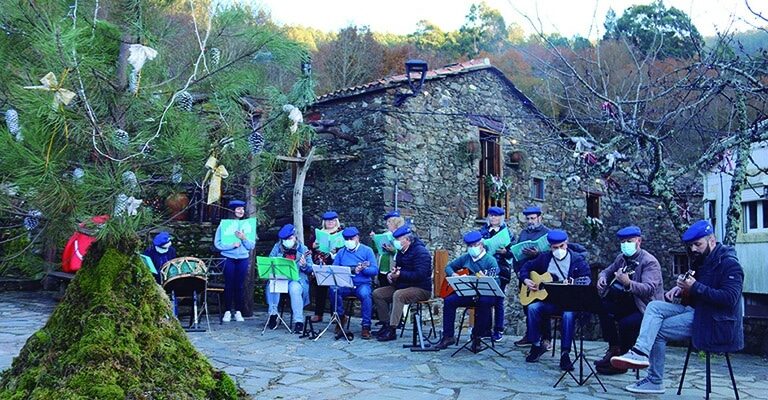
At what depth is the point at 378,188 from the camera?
1102cm

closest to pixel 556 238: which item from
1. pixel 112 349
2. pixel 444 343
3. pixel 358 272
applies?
pixel 444 343

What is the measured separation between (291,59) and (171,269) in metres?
4.84

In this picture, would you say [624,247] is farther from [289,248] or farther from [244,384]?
[289,248]

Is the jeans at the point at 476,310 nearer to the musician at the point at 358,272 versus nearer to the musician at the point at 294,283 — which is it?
the musician at the point at 358,272

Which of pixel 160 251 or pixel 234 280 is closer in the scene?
pixel 160 251

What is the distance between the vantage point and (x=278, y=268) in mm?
8758

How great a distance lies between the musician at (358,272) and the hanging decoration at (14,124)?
5.22m

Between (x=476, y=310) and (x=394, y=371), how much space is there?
4.70ft

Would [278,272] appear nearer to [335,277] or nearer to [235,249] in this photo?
[235,249]

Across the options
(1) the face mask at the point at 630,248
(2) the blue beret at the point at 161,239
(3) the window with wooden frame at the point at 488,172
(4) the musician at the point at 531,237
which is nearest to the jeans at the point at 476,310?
(4) the musician at the point at 531,237

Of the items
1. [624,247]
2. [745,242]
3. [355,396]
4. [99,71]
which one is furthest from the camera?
[745,242]

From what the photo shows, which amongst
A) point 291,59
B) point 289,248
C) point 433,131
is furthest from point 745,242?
point 291,59

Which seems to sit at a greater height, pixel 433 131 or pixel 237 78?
pixel 433 131

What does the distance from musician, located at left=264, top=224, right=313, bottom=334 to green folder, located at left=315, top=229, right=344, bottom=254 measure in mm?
238
